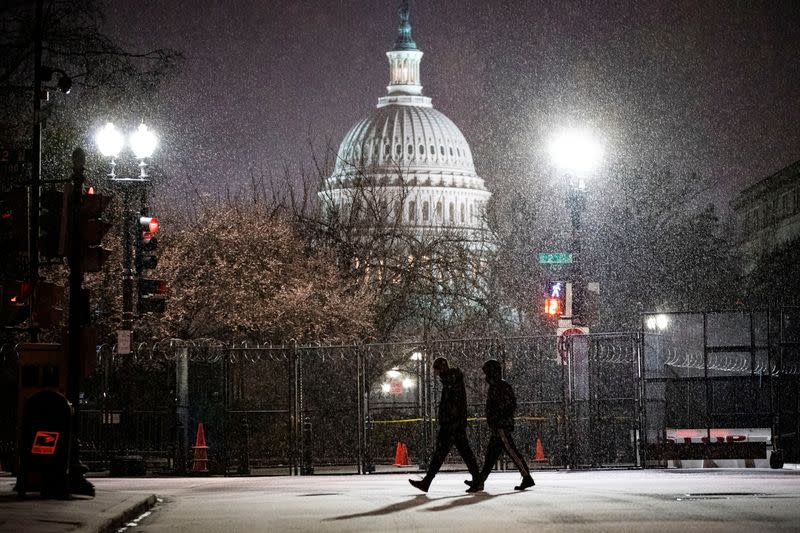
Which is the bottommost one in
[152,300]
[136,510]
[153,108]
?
[136,510]

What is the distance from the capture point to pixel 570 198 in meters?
34.1

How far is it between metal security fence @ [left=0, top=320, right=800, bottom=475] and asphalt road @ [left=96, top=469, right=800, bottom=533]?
3849 mm

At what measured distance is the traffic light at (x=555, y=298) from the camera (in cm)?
3300

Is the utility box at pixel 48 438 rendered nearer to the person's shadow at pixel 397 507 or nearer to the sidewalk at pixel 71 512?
the sidewalk at pixel 71 512

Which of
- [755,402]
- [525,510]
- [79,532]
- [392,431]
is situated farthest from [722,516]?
[392,431]

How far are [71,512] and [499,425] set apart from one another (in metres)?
6.63

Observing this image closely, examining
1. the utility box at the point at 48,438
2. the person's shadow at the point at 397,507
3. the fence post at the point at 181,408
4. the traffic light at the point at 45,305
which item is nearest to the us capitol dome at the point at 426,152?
the fence post at the point at 181,408

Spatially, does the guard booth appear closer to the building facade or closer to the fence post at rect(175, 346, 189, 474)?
the fence post at rect(175, 346, 189, 474)

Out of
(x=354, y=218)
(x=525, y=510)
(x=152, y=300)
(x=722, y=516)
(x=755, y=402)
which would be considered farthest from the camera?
(x=354, y=218)

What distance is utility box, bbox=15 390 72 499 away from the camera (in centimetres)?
1831

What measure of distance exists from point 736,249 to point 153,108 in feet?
210

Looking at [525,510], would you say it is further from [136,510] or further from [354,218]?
[354,218]

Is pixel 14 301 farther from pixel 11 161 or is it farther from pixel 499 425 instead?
pixel 499 425

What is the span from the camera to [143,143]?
34.8m
